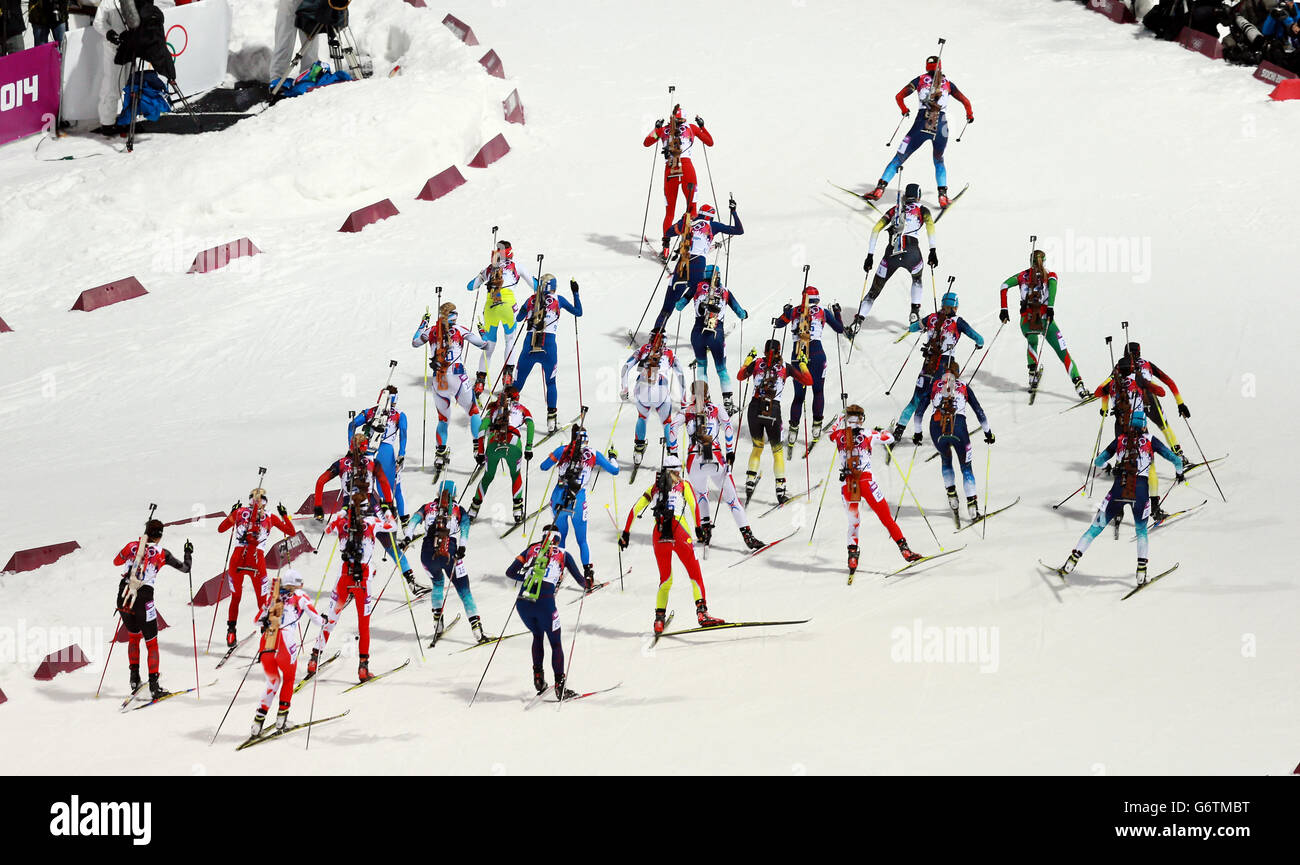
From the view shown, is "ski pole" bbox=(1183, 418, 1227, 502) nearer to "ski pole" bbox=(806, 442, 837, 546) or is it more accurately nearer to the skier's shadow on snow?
"ski pole" bbox=(806, 442, 837, 546)

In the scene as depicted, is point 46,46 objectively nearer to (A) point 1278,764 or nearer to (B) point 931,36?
(B) point 931,36

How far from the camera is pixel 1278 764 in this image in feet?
34.4

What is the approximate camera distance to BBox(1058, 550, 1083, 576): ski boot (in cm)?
1370

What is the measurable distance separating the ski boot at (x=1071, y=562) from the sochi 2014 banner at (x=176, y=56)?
17.1 meters

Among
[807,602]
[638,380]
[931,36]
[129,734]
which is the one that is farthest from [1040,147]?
[129,734]

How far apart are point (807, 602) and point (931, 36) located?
53.2ft

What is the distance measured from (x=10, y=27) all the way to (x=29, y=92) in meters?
1.55

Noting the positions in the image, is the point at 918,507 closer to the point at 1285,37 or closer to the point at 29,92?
the point at 1285,37

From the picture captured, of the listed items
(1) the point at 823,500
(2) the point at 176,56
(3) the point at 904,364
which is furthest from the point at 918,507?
(2) the point at 176,56

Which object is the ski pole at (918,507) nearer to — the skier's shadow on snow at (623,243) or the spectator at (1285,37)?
the skier's shadow on snow at (623,243)

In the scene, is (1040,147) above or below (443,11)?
below

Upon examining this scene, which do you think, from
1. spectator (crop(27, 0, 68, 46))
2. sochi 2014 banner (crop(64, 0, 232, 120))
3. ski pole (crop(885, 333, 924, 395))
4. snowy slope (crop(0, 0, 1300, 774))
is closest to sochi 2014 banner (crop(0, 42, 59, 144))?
sochi 2014 banner (crop(64, 0, 232, 120))

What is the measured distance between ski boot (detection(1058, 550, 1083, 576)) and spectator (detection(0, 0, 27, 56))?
19181 mm

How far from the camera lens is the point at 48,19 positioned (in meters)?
24.8
